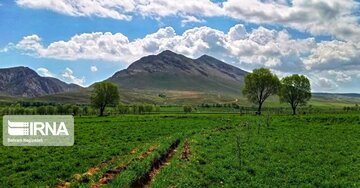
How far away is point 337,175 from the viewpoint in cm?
2417

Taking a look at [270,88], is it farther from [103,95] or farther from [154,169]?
[154,169]

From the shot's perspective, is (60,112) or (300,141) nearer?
(300,141)

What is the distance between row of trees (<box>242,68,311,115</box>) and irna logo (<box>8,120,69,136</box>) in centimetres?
8448

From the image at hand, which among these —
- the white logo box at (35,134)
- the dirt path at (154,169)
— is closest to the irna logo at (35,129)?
the white logo box at (35,134)

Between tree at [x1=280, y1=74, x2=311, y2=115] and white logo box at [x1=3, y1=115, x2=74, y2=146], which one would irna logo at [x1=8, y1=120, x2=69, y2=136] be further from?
tree at [x1=280, y1=74, x2=311, y2=115]

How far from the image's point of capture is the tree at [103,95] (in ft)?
469

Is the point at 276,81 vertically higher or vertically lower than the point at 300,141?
higher

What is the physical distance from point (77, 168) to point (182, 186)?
11001 mm

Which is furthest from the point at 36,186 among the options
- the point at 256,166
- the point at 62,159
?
the point at 256,166

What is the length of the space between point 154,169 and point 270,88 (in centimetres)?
10280

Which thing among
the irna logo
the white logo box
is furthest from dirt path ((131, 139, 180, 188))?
the irna logo

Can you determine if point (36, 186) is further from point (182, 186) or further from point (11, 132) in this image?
point (11, 132)

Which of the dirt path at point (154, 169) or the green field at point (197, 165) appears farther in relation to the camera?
the green field at point (197, 165)

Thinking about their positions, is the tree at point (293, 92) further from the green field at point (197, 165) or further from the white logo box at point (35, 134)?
the white logo box at point (35, 134)
